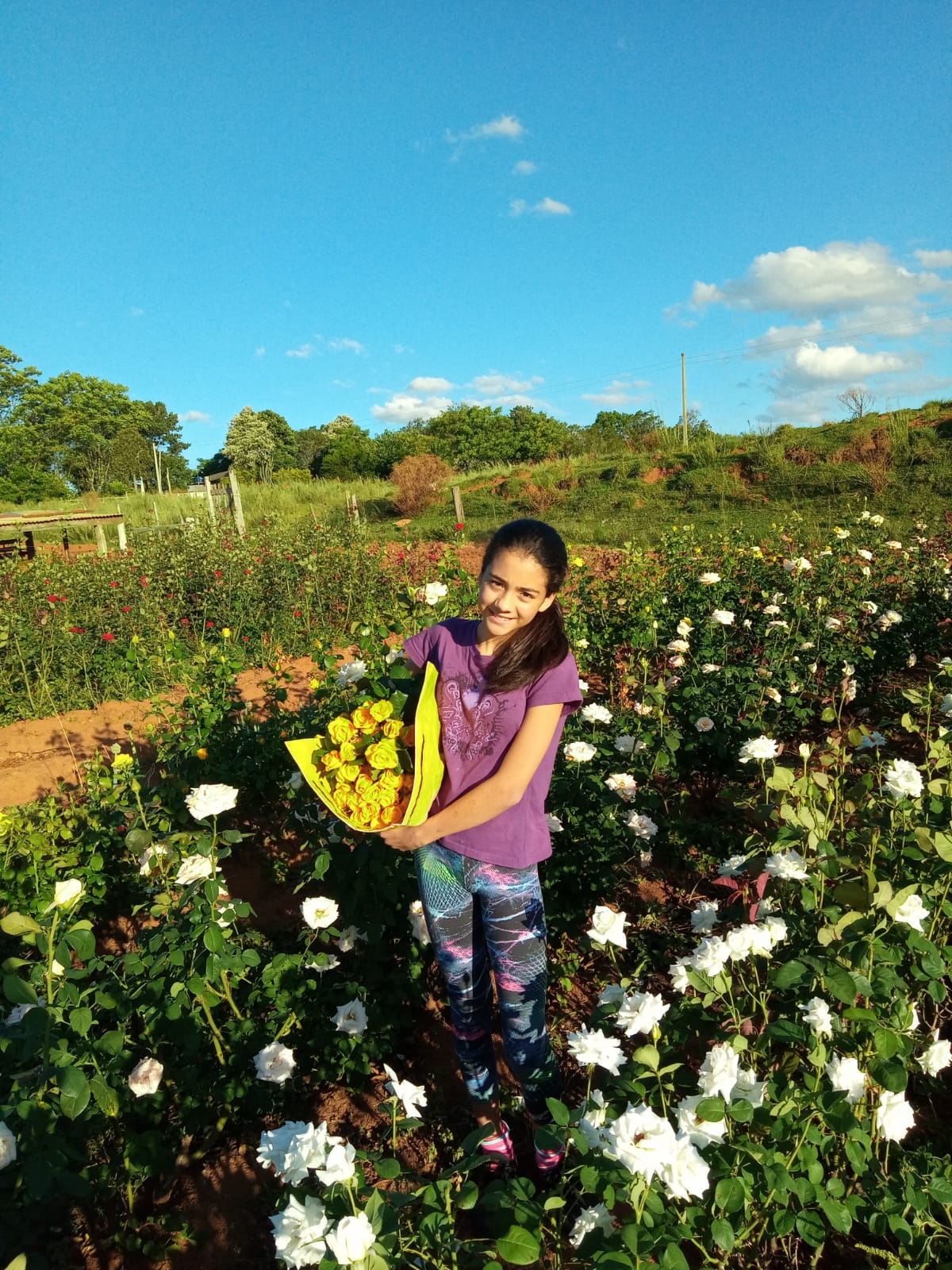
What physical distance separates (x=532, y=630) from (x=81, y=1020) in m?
Answer: 1.09

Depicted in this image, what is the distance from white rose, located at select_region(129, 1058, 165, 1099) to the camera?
4.85 ft

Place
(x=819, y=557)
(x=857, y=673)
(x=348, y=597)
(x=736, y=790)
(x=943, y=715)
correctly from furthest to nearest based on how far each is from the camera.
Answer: (x=348, y=597) → (x=819, y=557) → (x=857, y=673) → (x=943, y=715) → (x=736, y=790)

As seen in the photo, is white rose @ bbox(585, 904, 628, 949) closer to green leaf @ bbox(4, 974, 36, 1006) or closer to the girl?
the girl

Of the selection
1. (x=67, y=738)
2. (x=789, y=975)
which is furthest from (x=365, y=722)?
(x=67, y=738)

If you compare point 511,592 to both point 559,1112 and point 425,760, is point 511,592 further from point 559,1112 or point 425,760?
point 559,1112

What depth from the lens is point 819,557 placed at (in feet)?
14.8

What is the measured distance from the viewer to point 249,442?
169 ft

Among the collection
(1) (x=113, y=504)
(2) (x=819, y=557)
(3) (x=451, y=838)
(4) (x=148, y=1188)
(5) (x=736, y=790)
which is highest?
(1) (x=113, y=504)

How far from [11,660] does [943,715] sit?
18.7ft

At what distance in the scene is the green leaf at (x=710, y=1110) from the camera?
958 millimetres

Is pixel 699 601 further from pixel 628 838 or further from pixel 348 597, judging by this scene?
pixel 348 597

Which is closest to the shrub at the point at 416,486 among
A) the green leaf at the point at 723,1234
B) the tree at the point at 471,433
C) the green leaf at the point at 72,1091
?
the green leaf at the point at 72,1091

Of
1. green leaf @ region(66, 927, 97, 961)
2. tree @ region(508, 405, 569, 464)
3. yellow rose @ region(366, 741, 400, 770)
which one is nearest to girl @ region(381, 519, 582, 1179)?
yellow rose @ region(366, 741, 400, 770)

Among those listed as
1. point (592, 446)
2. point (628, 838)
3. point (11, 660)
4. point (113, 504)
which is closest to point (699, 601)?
point (628, 838)
